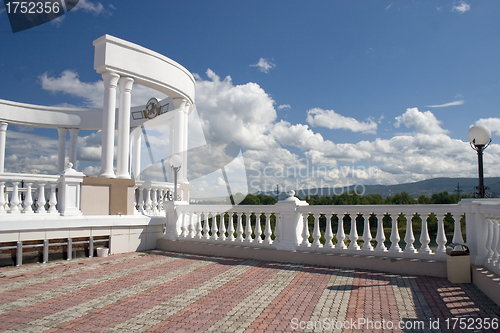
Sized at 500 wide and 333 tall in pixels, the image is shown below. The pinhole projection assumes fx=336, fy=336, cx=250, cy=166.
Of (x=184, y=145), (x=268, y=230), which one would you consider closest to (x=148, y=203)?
(x=184, y=145)

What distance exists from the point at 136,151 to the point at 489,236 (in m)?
15.2

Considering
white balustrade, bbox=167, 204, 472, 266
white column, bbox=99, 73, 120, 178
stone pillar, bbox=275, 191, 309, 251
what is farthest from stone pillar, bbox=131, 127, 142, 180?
stone pillar, bbox=275, 191, 309, 251

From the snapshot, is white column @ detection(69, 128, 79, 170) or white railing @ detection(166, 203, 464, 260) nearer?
white railing @ detection(166, 203, 464, 260)

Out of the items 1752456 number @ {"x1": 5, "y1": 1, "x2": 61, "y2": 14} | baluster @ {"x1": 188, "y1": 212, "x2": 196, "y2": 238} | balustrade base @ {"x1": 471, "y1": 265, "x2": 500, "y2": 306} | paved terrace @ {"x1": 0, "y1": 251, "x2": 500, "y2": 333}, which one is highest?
1752456 number @ {"x1": 5, "y1": 1, "x2": 61, "y2": 14}

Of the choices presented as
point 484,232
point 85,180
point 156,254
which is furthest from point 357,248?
point 85,180

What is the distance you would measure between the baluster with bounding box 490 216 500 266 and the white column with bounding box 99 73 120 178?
9335 millimetres

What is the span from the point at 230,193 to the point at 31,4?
9.23 meters

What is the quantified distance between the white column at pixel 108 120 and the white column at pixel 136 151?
676cm

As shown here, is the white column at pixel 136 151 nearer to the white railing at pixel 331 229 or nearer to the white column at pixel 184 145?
the white column at pixel 184 145

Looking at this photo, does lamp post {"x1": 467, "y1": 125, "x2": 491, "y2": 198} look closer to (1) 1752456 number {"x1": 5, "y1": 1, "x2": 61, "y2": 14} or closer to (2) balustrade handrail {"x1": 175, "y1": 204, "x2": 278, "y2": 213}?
(2) balustrade handrail {"x1": 175, "y1": 204, "x2": 278, "y2": 213}

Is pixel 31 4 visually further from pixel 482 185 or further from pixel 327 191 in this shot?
pixel 327 191

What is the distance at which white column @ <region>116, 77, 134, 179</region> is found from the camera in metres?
10.5

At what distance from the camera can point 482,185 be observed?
6418 mm

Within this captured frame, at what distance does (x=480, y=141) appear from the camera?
21.3 feet
